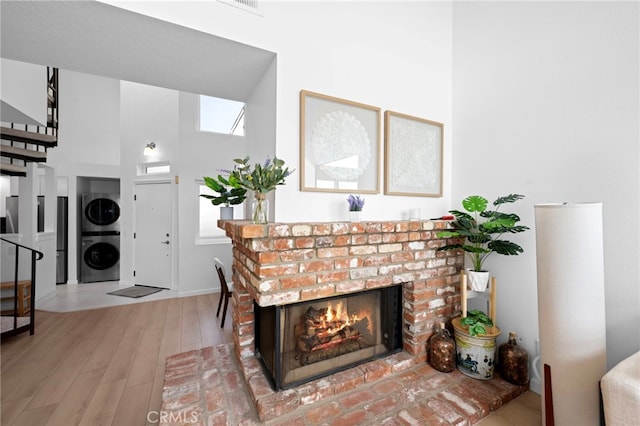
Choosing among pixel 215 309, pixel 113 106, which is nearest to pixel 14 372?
pixel 215 309

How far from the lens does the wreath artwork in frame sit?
212 centimetres

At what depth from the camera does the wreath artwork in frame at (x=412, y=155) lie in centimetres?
212

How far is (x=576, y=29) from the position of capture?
1.70 meters

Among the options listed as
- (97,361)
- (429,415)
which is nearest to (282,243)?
(429,415)

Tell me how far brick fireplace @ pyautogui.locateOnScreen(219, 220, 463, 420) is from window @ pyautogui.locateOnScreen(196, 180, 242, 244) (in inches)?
113

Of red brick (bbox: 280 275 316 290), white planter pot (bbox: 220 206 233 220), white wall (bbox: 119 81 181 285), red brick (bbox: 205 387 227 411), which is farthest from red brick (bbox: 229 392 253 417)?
white wall (bbox: 119 81 181 285)

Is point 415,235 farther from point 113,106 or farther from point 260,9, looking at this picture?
point 113,106

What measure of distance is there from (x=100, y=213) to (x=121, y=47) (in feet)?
17.3

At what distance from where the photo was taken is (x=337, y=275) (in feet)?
5.52

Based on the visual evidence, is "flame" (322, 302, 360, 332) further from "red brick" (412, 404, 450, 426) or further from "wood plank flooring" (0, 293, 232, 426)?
"wood plank flooring" (0, 293, 232, 426)

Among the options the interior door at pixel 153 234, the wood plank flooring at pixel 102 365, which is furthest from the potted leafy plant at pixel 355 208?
the interior door at pixel 153 234

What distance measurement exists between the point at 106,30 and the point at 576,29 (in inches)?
116

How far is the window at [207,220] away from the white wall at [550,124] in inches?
152

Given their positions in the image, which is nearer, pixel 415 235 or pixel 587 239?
pixel 587 239
